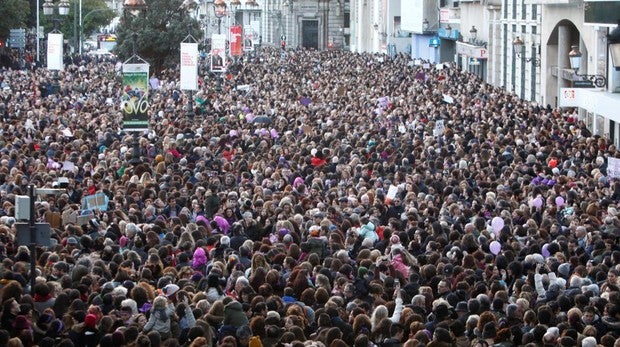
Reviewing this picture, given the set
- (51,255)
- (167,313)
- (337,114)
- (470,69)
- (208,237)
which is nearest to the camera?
(167,313)

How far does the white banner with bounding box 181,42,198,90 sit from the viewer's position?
4278 centimetres

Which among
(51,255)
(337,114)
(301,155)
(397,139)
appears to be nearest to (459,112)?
(337,114)

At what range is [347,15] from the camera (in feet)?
475

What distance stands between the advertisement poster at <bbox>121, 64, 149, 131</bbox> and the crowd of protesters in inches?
31.3

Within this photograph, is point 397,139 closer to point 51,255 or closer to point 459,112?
point 459,112

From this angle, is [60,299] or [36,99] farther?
[36,99]

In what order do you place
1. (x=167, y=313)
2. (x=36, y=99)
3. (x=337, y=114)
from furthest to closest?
(x=36, y=99), (x=337, y=114), (x=167, y=313)

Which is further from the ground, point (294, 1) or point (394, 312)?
point (294, 1)

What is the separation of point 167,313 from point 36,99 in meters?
34.4

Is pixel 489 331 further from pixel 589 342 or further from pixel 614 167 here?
pixel 614 167

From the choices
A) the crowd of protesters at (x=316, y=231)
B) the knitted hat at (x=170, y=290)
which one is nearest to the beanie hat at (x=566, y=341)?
the crowd of protesters at (x=316, y=231)

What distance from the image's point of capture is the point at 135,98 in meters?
32.2

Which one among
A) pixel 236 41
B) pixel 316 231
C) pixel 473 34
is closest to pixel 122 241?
pixel 316 231

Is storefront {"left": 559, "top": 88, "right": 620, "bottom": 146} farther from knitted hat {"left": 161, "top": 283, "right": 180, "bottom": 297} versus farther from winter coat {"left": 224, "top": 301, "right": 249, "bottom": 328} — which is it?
winter coat {"left": 224, "top": 301, "right": 249, "bottom": 328}
